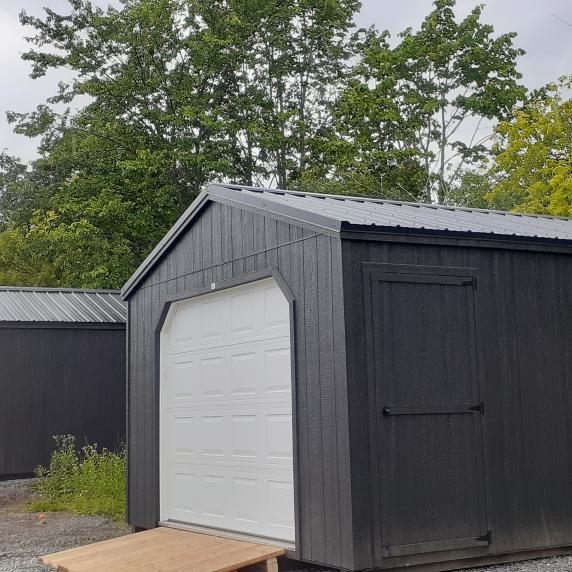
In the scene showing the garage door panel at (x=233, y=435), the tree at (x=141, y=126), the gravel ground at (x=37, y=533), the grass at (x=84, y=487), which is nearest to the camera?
the garage door panel at (x=233, y=435)

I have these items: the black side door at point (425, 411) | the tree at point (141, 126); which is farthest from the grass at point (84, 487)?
the tree at point (141, 126)

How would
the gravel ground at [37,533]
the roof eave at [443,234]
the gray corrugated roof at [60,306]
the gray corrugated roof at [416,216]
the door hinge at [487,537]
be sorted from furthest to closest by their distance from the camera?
the gray corrugated roof at [60,306], the gravel ground at [37,533], the gray corrugated roof at [416,216], the door hinge at [487,537], the roof eave at [443,234]

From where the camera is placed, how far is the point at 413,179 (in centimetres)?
2364

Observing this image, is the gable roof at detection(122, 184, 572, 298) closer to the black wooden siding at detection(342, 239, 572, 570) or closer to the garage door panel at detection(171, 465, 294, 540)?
the black wooden siding at detection(342, 239, 572, 570)

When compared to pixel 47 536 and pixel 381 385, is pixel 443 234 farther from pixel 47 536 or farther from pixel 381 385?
pixel 47 536

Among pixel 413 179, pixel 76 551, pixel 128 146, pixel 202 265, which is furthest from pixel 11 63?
pixel 76 551

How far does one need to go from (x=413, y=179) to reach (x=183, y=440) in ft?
54.3

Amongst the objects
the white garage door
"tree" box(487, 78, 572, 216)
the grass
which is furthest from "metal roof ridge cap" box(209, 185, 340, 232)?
"tree" box(487, 78, 572, 216)

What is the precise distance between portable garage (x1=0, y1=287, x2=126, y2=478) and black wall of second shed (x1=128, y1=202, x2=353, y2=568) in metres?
5.85

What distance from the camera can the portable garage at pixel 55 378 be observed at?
1316cm

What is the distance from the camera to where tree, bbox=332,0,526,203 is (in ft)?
77.6

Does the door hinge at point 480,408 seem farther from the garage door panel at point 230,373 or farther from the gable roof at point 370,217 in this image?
the garage door panel at point 230,373

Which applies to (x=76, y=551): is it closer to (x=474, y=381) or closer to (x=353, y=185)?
(x=474, y=381)

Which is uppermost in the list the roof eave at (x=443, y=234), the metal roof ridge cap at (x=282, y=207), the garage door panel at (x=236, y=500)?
the metal roof ridge cap at (x=282, y=207)
